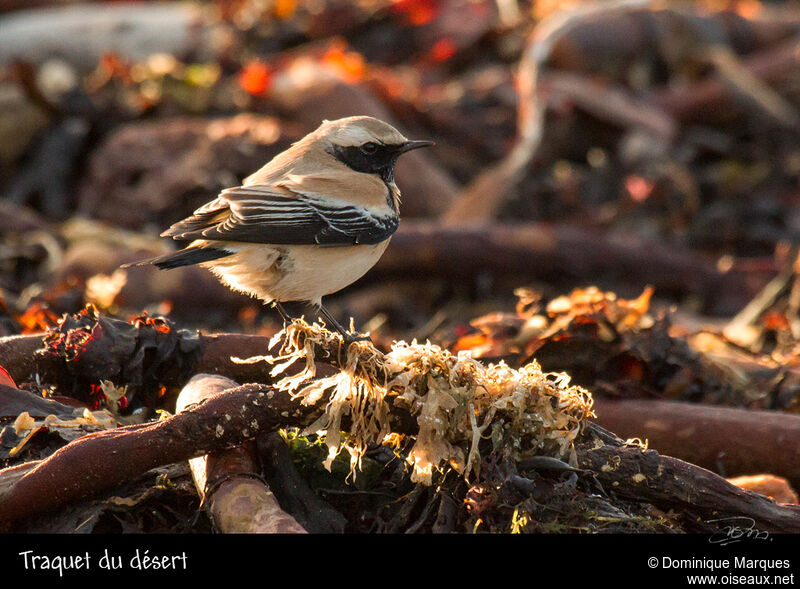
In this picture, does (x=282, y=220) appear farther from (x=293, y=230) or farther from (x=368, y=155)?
(x=368, y=155)

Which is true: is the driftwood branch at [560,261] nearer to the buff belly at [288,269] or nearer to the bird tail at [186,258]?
the buff belly at [288,269]

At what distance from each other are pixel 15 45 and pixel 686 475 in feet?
34.2

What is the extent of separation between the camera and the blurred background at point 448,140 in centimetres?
768

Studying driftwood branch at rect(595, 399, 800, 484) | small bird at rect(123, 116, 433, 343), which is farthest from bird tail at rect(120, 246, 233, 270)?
driftwood branch at rect(595, 399, 800, 484)

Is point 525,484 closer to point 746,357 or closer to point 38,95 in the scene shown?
point 746,357

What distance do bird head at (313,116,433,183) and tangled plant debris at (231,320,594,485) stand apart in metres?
1.88

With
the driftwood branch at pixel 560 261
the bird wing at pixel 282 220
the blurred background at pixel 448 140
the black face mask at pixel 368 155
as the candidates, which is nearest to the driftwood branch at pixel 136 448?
the bird wing at pixel 282 220

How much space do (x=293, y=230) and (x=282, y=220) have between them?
0.07 m

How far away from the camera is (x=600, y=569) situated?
Answer: 9.86 feet

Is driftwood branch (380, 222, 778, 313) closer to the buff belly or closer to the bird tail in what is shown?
the buff belly

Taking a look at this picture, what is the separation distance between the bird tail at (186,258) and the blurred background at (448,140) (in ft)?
6.98

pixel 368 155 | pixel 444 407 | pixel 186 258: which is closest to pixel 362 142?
pixel 368 155
